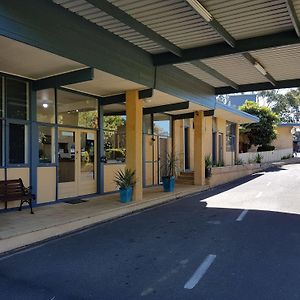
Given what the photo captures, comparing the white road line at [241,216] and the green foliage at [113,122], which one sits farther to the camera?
the green foliage at [113,122]

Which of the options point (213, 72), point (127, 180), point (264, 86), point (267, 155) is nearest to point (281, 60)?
point (213, 72)

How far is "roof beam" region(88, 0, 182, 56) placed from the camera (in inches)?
294

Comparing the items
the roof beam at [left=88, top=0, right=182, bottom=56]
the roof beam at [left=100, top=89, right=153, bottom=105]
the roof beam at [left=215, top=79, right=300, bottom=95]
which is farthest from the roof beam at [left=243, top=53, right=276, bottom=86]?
the roof beam at [left=100, top=89, right=153, bottom=105]

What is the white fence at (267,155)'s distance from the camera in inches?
1197

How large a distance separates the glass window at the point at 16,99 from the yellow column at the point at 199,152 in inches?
369

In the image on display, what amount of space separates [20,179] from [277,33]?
736 centimetres

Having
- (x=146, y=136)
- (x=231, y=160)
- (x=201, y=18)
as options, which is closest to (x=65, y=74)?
(x=201, y=18)

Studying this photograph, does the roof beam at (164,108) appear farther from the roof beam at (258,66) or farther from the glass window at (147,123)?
the roof beam at (258,66)

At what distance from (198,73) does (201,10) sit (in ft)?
20.0

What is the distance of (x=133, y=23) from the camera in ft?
27.5

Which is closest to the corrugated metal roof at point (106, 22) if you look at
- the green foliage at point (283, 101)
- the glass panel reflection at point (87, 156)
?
the glass panel reflection at point (87, 156)

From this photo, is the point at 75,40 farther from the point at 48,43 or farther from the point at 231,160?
the point at 231,160

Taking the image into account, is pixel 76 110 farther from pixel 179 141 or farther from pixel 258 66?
pixel 179 141

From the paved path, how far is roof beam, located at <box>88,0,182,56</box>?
14.8 feet
